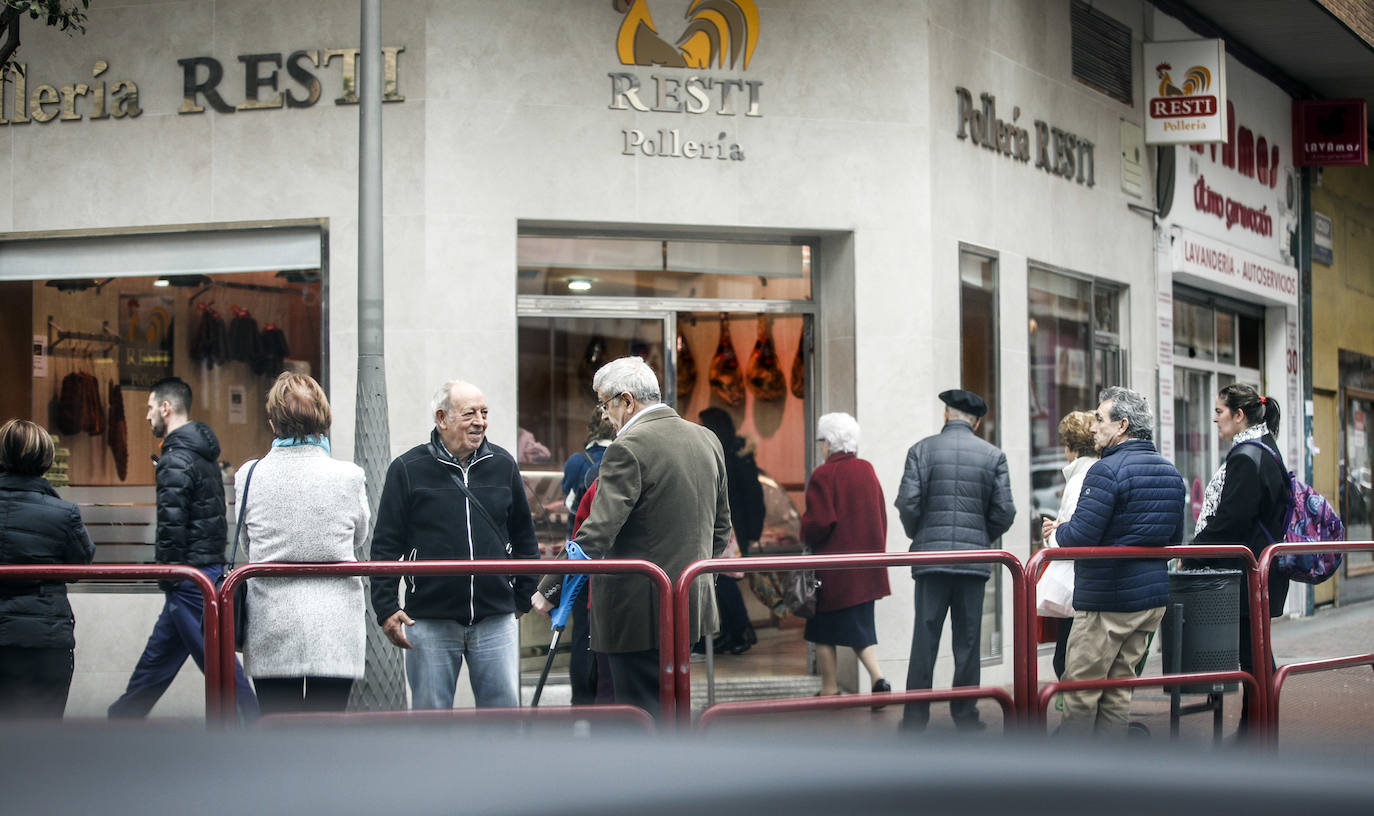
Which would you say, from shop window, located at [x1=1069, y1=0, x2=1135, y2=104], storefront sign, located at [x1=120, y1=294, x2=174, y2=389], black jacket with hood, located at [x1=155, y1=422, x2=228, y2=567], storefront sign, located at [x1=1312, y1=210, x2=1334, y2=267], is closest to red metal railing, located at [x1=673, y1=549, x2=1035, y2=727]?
black jacket with hood, located at [x1=155, y1=422, x2=228, y2=567]

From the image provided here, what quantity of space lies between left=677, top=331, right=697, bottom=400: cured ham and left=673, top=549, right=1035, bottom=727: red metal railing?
4.34m

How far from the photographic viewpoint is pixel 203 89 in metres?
8.94

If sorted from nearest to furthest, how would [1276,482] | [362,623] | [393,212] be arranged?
[362,623] → [1276,482] → [393,212]

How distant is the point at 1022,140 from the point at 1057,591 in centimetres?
546

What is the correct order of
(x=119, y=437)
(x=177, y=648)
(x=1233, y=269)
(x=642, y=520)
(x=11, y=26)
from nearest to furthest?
1. (x=642, y=520)
2. (x=177, y=648)
3. (x=11, y=26)
4. (x=119, y=437)
5. (x=1233, y=269)

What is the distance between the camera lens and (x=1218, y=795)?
0.96m

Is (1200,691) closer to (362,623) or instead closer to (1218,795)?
(362,623)

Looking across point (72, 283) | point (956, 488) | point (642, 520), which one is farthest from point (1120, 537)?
point (72, 283)

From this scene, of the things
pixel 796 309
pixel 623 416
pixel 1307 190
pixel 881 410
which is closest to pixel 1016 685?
pixel 623 416

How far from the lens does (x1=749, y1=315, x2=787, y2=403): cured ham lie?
32.0ft

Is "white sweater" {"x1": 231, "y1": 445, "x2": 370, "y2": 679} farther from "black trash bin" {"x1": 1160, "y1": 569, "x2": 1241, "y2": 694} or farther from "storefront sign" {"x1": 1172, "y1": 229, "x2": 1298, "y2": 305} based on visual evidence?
"storefront sign" {"x1": 1172, "y1": 229, "x2": 1298, "y2": 305}

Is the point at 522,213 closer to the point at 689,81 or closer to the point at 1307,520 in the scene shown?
the point at 689,81

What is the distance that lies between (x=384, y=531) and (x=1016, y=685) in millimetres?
2605

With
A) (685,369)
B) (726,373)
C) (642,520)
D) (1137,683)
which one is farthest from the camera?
(726,373)
